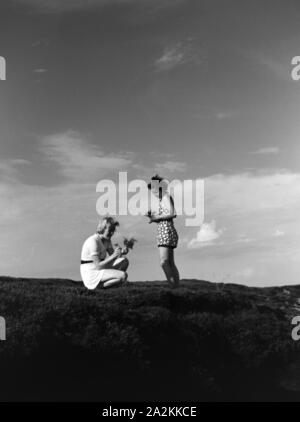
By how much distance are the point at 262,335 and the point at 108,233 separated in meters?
4.98

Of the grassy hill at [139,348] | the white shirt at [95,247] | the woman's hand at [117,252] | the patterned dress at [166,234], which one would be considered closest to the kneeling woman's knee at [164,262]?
the patterned dress at [166,234]

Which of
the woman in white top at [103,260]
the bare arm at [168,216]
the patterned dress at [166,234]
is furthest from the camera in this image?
the bare arm at [168,216]

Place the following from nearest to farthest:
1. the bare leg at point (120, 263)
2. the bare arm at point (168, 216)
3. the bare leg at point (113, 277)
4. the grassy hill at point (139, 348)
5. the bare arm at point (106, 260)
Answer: the grassy hill at point (139, 348) < the bare arm at point (106, 260) < the bare leg at point (113, 277) < the bare leg at point (120, 263) < the bare arm at point (168, 216)

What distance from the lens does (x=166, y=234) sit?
52.0ft

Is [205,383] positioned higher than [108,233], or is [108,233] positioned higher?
[108,233]

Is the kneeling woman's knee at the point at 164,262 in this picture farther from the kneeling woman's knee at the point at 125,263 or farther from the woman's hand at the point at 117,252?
the woman's hand at the point at 117,252

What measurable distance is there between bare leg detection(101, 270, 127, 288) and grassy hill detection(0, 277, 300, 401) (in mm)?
342

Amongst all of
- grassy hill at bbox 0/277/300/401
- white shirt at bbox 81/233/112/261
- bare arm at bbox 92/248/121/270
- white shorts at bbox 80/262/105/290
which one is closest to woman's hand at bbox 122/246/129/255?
bare arm at bbox 92/248/121/270

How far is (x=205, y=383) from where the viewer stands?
11461 mm

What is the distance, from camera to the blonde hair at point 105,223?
1463 centimetres

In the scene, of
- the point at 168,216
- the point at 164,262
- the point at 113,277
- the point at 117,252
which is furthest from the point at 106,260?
the point at 168,216

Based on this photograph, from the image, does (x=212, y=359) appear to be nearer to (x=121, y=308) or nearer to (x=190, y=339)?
(x=190, y=339)

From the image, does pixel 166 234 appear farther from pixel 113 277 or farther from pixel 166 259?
pixel 113 277
